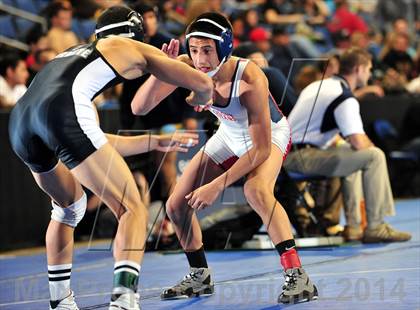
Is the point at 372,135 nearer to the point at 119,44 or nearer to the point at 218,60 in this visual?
the point at 218,60

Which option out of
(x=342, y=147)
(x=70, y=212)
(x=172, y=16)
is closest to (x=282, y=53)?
(x=172, y=16)

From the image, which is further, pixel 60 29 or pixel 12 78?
pixel 60 29

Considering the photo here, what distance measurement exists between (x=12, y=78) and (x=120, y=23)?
5.00m

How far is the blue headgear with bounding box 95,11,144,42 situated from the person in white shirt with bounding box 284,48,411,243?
10.4 ft

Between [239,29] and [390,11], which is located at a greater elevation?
[390,11]

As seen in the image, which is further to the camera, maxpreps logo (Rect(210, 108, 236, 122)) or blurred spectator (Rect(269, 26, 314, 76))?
blurred spectator (Rect(269, 26, 314, 76))

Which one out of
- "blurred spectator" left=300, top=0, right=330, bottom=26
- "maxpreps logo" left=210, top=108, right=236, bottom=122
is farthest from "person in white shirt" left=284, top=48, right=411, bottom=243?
"blurred spectator" left=300, top=0, right=330, bottom=26

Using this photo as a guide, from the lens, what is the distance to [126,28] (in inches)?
190

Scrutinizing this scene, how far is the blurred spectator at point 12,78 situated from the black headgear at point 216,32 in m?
4.28

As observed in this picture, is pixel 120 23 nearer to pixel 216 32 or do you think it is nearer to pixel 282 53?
pixel 216 32

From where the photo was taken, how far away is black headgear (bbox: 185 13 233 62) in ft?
17.6

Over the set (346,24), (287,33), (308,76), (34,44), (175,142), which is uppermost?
(346,24)

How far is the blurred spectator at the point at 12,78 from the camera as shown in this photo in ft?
30.9

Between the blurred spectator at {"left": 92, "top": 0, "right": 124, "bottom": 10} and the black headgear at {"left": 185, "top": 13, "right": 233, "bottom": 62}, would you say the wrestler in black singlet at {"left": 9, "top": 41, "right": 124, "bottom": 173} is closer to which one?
the black headgear at {"left": 185, "top": 13, "right": 233, "bottom": 62}
